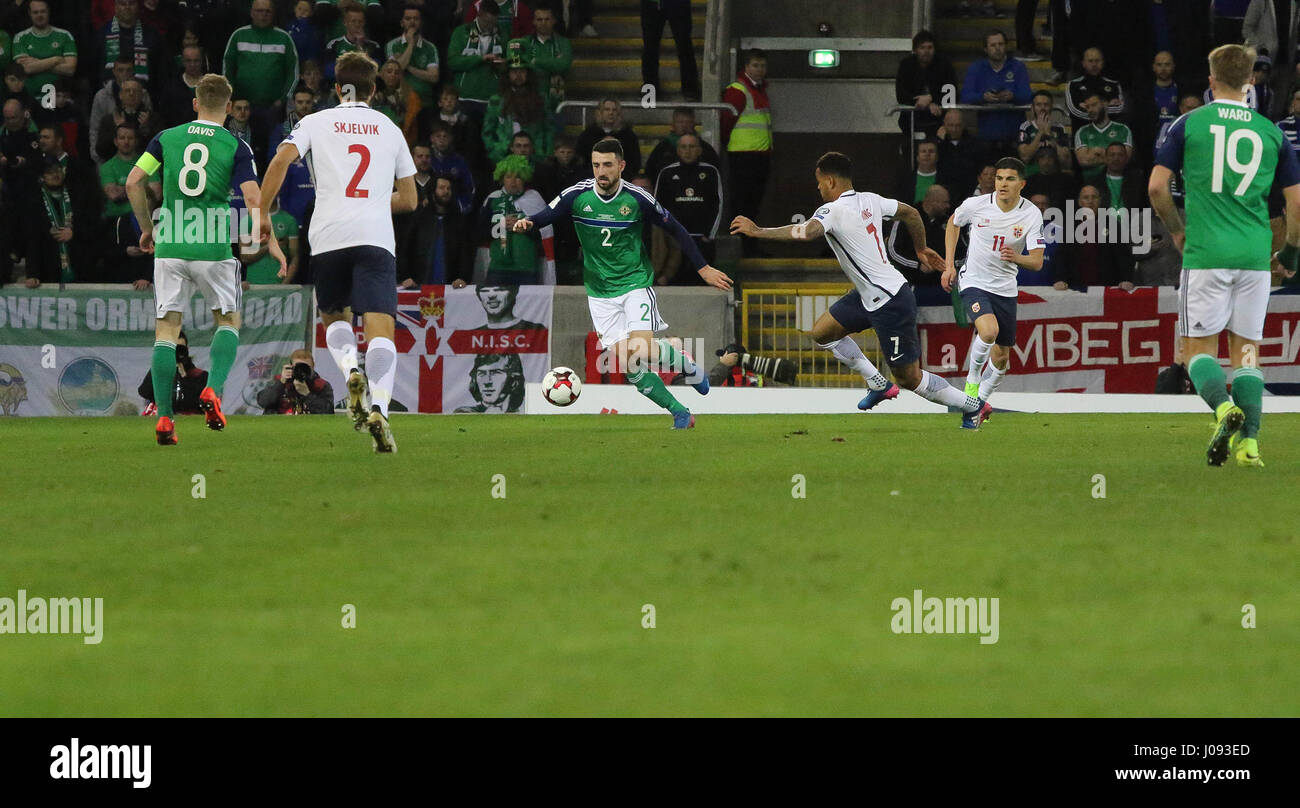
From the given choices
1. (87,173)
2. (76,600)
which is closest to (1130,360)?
(87,173)

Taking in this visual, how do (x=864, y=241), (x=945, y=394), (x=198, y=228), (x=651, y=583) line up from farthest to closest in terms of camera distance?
(x=864, y=241) < (x=945, y=394) < (x=198, y=228) < (x=651, y=583)

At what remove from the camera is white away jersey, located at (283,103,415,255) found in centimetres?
1116

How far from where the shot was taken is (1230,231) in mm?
9852

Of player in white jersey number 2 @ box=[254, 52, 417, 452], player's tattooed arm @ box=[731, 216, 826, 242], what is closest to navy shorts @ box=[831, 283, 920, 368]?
player's tattooed arm @ box=[731, 216, 826, 242]

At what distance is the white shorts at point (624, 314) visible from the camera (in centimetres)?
1468

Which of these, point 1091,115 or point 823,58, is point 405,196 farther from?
point 823,58

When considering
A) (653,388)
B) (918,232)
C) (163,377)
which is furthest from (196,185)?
(918,232)

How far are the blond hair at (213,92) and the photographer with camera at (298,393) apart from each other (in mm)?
7044

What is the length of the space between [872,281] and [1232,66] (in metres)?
5.57

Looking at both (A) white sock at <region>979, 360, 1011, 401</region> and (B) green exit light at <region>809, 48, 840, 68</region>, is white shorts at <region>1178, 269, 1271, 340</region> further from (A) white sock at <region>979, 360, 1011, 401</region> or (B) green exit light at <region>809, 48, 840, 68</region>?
(B) green exit light at <region>809, 48, 840, 68</region>

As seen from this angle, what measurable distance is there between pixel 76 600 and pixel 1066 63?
20149 millimetres

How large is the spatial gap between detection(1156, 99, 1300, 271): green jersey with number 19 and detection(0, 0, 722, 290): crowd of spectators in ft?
36.8

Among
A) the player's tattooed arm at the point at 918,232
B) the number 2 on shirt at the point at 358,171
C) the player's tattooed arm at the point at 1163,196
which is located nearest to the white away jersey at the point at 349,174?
the number 2 on shirt at the point at 358,171

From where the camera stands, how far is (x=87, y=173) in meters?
20.8
